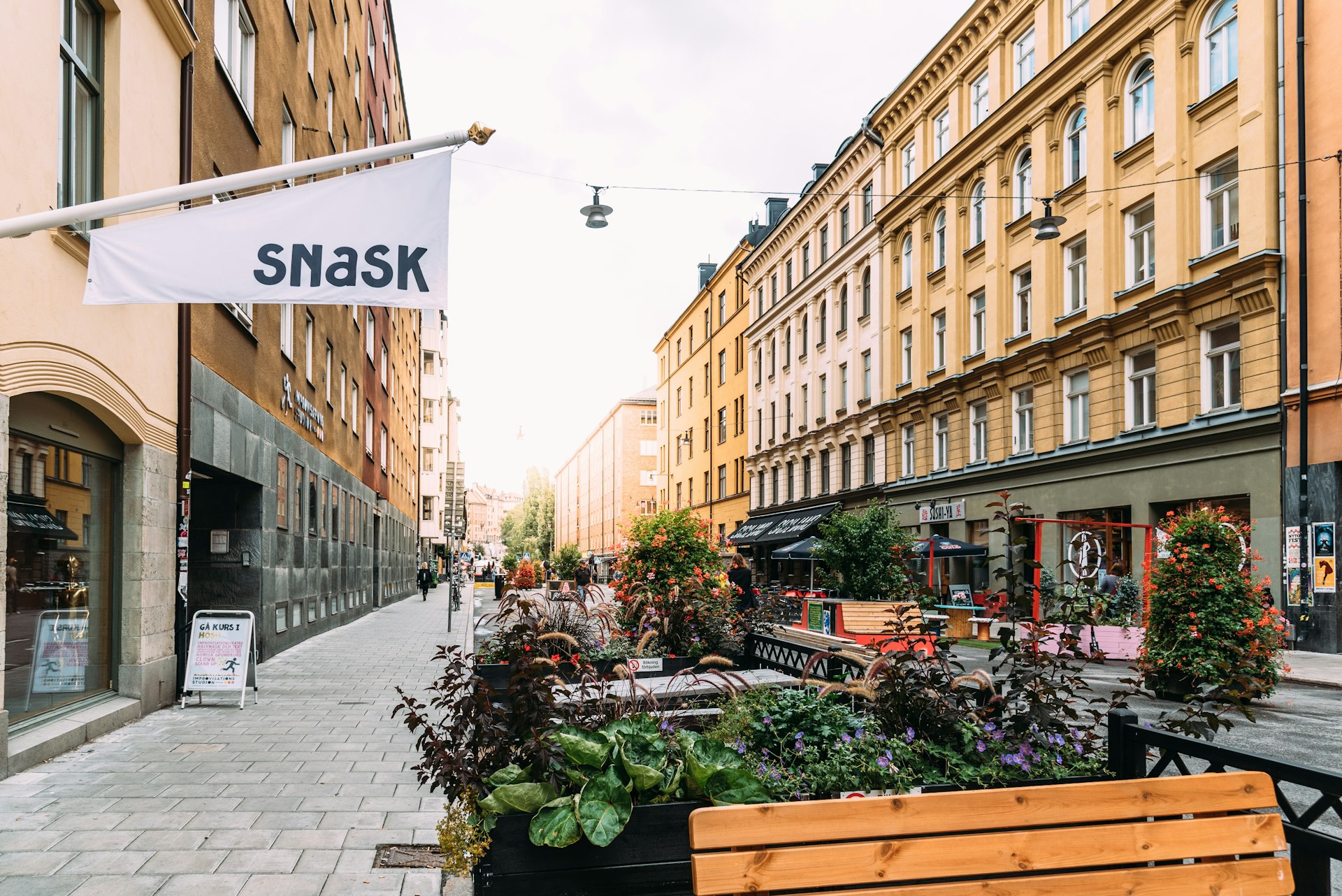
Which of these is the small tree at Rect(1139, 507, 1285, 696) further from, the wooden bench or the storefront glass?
the storefront glass

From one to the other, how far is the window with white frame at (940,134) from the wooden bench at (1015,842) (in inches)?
1230

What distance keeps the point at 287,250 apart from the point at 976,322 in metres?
26.8

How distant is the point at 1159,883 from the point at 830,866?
106 cm

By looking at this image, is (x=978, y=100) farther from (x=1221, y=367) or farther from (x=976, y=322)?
(x=1221, y=367)

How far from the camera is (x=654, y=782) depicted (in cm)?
351

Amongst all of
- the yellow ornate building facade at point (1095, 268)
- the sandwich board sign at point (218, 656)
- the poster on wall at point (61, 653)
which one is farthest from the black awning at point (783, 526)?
the poster on wall at point (61, 653)

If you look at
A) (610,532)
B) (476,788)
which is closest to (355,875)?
(476,788)

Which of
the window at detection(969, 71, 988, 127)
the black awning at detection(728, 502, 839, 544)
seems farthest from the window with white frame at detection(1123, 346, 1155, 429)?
the black awning at detection(728, 502, 839, 544)

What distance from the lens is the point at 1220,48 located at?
68.1ft

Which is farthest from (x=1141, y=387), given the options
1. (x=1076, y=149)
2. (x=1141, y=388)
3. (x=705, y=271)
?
(x=705, y=271)

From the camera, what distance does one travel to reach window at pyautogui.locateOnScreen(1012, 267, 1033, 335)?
2750cm

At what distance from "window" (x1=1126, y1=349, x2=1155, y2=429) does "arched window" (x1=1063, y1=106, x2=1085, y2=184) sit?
5.17 metres

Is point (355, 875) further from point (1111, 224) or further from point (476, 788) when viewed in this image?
point (1111, 224)

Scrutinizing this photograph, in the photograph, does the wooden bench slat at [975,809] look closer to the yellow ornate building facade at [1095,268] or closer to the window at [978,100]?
the yellow ornate building facade at [1095,268]
